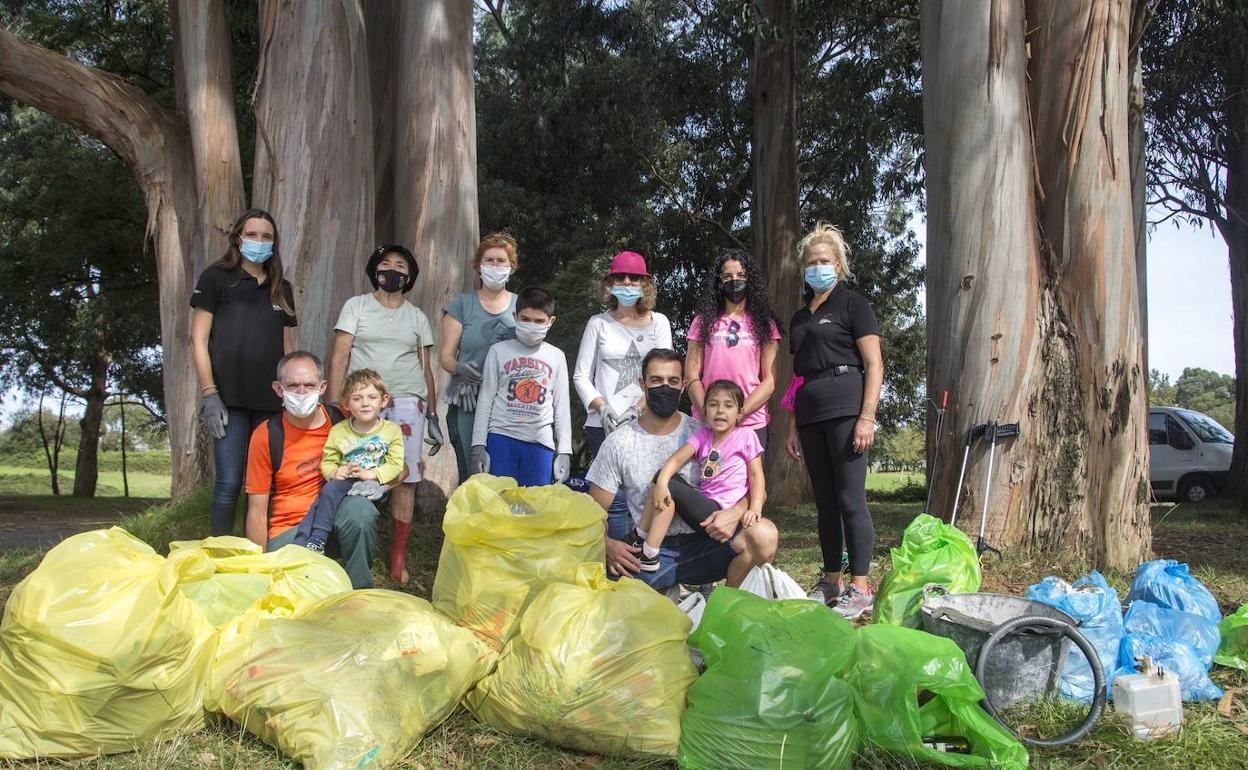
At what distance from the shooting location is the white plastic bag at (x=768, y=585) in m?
3.78

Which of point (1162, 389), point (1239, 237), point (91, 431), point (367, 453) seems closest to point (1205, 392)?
point (1162, 389)

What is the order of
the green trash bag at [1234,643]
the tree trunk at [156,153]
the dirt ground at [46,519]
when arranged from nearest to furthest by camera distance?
the green trash bag at [1234,643] → the tree trunk at [156,153] → the dirt ground at [46,519]

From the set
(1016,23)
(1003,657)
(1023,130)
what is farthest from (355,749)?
(1016,23)

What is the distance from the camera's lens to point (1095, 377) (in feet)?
18.3

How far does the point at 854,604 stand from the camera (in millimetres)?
4168

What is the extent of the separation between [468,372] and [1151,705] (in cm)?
324

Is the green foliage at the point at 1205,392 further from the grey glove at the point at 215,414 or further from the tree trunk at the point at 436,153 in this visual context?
the grey glove at the point at 215,414

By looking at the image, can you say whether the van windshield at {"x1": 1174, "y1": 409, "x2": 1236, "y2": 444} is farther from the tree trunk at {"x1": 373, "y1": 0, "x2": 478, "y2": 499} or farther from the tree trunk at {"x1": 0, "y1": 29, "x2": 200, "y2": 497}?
the tree trunk at {"x1": 0, "y1": 29, "x2": 200, "y2": 497}

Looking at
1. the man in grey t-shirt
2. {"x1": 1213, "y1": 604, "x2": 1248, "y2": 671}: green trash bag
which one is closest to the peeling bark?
the man in grey t-shirt

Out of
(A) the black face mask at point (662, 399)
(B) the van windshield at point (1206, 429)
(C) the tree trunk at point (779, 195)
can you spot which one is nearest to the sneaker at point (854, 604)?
(A) the black face mask at point (662, 399)

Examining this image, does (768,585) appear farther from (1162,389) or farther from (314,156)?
(1162,389)

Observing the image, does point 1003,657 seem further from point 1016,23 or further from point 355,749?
point 1016,23

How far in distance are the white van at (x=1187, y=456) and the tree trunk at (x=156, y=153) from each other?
13.8 metres

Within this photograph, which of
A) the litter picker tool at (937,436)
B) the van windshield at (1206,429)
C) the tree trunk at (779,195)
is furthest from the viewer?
the van windshield at (1206,429)
